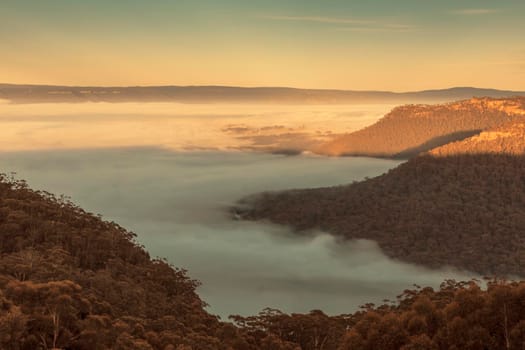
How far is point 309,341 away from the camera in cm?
6994

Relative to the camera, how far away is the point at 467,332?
38.2 m

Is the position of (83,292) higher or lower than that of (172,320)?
higher

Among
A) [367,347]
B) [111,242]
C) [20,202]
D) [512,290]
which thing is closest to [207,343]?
[367,347]

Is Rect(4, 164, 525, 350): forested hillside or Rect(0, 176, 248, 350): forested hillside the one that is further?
Rect(4, 164, 525, 350): forested hillside

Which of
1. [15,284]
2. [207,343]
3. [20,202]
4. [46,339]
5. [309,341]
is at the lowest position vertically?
[309,341]

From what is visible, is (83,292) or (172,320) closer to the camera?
(83,292)

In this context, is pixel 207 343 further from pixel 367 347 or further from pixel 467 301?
pixel 467 301

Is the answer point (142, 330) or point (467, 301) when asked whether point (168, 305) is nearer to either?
point (142, 330)

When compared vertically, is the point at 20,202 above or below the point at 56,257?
above

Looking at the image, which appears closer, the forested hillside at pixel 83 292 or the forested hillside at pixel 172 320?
the forested hillside at pixel 83 292

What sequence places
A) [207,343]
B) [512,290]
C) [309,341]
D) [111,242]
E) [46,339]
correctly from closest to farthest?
[46,339] < [512,290] < [207,343] < [309,341] < [111,242]

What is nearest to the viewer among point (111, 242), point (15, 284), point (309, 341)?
point (15, 284)

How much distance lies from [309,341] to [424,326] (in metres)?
30.9

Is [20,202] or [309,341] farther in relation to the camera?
[20,202]
